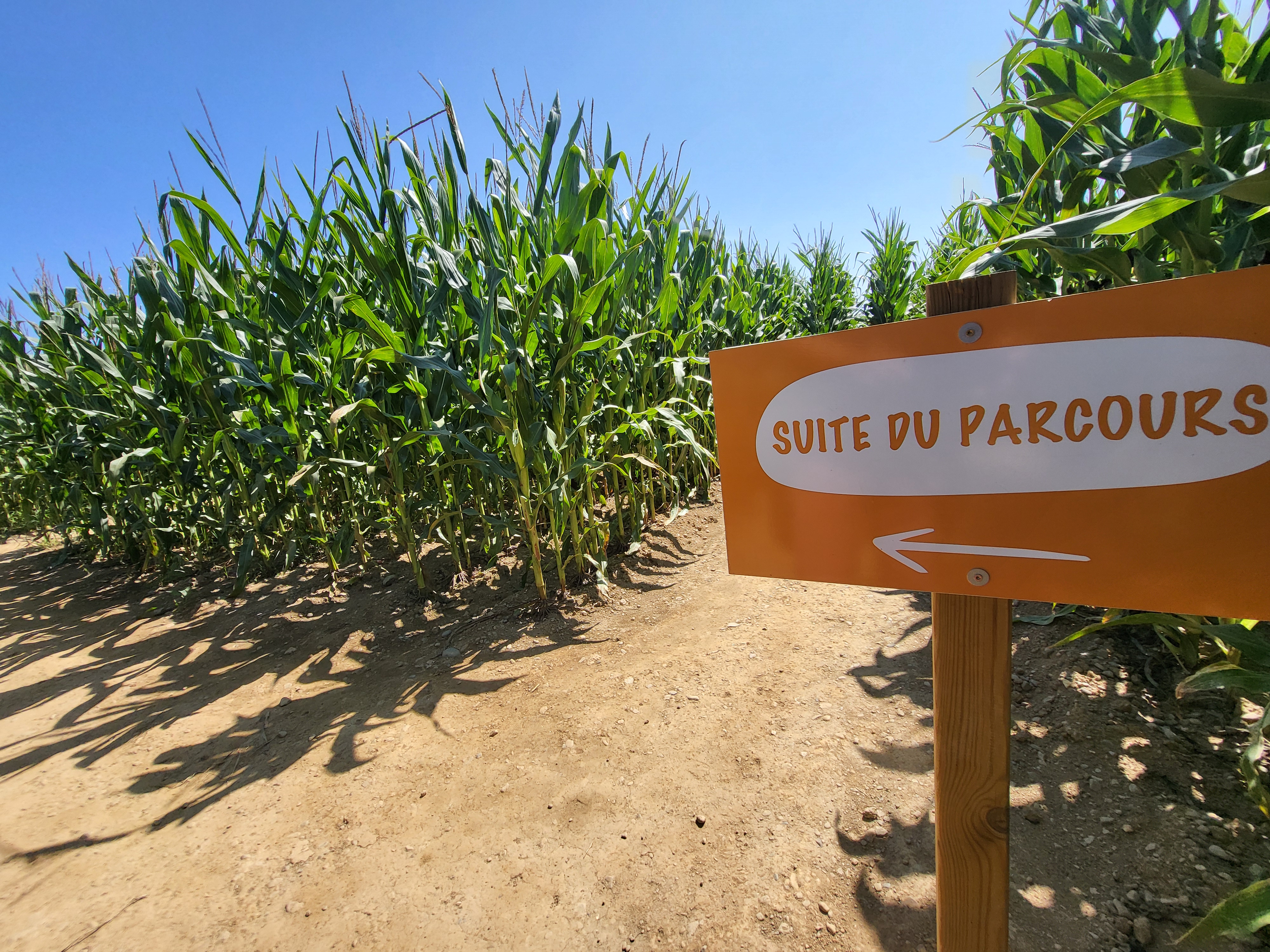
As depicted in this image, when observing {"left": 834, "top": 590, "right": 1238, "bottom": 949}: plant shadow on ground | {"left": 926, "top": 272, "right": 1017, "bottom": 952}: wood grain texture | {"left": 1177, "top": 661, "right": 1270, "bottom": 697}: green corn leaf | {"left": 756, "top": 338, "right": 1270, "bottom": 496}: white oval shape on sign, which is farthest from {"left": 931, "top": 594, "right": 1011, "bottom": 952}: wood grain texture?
{"left": 1177, "top": 661, "right": 1270, "bottom": 697}: green corn leaf

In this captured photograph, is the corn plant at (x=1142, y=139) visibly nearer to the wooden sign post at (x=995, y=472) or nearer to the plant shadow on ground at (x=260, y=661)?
the wooden sign post at (x=995, y=472)

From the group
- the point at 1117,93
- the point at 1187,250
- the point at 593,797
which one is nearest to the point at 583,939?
the point at 593,797

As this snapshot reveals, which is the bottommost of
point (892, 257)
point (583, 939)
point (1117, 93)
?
point (583, 939)

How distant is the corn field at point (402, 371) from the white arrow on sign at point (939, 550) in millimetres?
1392

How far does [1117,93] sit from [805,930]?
4.49 ft

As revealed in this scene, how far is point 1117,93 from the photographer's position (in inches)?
23.6

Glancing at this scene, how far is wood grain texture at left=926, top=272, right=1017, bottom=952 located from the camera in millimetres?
713

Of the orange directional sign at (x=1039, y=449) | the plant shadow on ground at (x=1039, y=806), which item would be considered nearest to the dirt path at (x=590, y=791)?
the plant shadow on ground at (x=1039, y=806)

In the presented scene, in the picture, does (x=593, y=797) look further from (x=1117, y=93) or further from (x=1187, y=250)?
(x=1187, y=250)

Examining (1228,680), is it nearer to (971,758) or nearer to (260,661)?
(971,758)

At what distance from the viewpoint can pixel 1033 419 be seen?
2.05ft

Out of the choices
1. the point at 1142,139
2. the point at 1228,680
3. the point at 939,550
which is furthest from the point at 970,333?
the point at 1142,139

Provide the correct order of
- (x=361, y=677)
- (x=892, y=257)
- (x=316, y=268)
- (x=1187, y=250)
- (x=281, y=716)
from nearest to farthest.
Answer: (x=1187, y=250) → (x=281, y=716) → (x=361, y=677) → (x=316, y=268) → (x=892, y=257)

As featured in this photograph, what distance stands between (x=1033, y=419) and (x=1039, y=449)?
36mm
